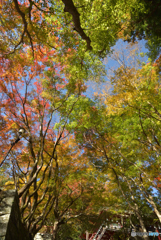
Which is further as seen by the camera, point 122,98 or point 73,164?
point 73,164

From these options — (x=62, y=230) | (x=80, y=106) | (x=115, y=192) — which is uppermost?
(x=80, y=106)

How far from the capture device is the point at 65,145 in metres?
10.0

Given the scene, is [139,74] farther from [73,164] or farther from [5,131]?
[5,131]

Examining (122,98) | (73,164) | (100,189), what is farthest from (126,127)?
(100,189)

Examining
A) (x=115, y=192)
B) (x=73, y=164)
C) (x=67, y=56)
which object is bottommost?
(x=115, y=192)

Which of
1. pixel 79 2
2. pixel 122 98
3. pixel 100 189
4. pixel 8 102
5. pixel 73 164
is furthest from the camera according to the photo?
pixel 100 189

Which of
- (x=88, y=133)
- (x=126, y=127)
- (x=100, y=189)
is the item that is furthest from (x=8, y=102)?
(x=100, y=189)

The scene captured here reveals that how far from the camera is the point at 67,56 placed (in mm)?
6289

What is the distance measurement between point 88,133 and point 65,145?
1.88 m

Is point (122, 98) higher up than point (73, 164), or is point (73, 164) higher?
point (122, 98)

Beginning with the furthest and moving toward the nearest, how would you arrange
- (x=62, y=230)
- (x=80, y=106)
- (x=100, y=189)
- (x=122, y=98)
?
1. (x=62, y=230)
2. (x=100, y=189)
3. (x=80, y=106)
4. (x=122, y=98)

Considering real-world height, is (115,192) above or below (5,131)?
below

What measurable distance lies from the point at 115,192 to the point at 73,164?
4282 mm

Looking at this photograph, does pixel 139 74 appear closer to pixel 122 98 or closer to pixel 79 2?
pixel 122 98
